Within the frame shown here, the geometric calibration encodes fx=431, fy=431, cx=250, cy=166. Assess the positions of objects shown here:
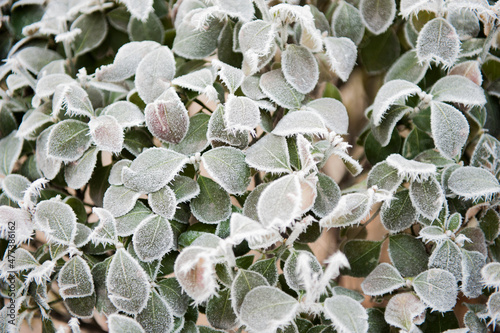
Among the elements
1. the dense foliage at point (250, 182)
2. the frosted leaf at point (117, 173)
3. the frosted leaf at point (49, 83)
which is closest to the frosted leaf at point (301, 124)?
the dense foliage at point (250, 182)

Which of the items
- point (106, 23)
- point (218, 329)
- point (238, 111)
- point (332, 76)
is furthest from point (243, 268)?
point (106, 23)

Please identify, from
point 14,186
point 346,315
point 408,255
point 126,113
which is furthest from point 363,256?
point 14,186

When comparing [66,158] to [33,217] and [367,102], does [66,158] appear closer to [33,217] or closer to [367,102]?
[33,217]

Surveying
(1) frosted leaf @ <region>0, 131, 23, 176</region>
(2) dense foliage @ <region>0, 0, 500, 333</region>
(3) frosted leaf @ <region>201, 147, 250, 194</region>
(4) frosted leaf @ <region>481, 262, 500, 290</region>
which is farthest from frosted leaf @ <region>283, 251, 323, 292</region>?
(1) frosted leaf @ <region>0, 131, 23, 176</region>

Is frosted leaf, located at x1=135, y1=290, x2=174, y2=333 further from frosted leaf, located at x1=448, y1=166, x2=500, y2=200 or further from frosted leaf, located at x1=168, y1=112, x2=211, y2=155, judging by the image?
frosted leaf, located at x1=448, y1=166, x2=500, y2=200

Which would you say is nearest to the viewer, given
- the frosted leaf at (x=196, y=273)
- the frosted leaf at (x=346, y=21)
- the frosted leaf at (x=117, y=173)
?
the frosted leaf at (x=196, y=273)

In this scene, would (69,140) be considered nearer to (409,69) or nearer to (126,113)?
(126,113)

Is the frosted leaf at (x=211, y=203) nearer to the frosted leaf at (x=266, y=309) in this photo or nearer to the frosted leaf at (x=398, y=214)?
the frosted leaf at (x=266, y=309)
